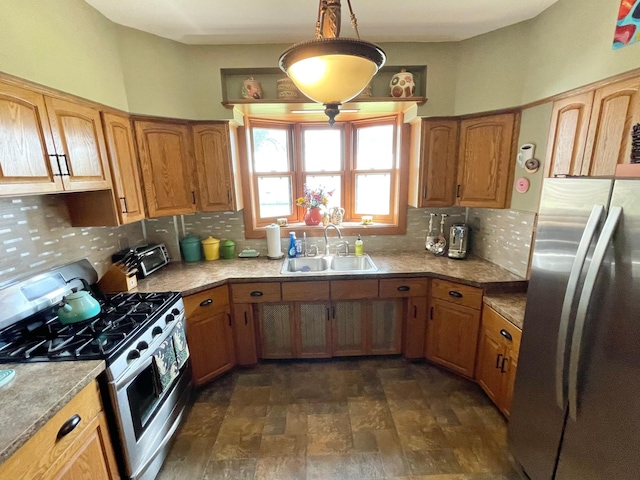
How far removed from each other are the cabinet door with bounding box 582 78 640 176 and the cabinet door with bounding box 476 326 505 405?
44.7 inches

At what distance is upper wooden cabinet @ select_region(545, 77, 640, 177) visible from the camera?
132 cm

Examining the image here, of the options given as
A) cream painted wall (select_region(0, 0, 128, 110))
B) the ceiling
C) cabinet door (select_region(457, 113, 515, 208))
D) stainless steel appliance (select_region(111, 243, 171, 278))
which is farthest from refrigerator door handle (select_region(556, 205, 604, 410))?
stainless steel appliance (select_region(111, 243, 171, 278))

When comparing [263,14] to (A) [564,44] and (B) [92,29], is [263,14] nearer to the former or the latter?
(B) [92,29]

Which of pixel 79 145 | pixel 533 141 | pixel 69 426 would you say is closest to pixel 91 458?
pixel 69 426

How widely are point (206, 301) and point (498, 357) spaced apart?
2067 millimetres

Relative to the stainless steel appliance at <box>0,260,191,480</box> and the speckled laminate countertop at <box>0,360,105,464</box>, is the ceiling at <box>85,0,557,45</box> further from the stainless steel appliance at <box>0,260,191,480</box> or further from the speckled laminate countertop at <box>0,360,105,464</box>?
the speckled laminate countertop at <box>0,360,105,464</box>

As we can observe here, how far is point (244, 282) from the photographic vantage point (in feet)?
7.45

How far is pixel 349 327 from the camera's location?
252 cm

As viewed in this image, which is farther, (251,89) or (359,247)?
(359,247)

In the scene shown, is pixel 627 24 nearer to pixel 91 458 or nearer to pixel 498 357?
pixel 498 357

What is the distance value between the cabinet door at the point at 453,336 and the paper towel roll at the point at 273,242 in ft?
4.65

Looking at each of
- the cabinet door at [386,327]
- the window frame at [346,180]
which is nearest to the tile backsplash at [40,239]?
the window frame at [346,180]

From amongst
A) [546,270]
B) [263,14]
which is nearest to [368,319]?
[546,270]

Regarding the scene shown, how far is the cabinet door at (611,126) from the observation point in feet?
4.29
